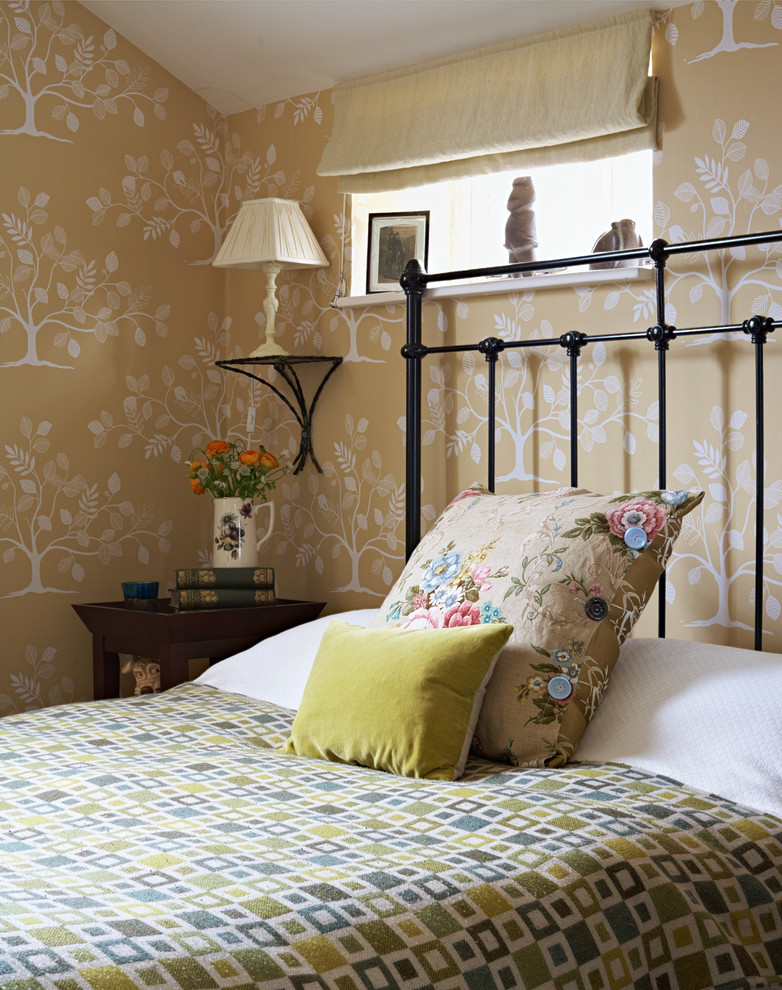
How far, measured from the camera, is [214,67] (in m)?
2.78

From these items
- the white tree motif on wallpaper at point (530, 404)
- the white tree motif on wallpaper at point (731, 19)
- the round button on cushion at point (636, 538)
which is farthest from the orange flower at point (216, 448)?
the white tree motif on wallpaper at point (731, 19)

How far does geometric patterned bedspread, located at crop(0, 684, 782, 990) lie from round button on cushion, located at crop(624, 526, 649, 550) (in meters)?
0.37

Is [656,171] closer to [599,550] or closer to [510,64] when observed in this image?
[510,64]

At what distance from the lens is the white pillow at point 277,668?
6.61 ft

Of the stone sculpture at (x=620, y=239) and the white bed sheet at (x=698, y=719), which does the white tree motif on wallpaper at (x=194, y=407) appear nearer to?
the stone sculpture at (x=620, y=239)

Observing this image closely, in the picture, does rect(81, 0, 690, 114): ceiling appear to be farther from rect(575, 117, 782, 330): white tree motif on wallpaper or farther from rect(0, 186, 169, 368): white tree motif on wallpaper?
rect(0, 186, 169, 368): white tree motif on wallpaper

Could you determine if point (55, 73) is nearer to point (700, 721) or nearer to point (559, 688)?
point (559, 688)

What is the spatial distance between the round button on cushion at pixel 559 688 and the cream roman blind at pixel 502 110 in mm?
1172

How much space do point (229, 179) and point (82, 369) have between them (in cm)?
72

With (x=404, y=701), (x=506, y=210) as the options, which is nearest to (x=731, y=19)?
(x=506, y=210)

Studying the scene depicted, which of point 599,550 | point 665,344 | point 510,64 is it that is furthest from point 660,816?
point 510,64

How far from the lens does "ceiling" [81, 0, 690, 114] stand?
233 centimetres

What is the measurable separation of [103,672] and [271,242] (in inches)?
43.2

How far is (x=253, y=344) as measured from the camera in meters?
2.94
